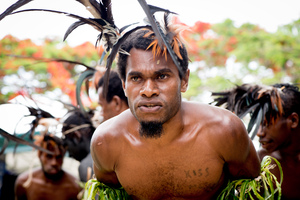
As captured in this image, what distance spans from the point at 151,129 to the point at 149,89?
0.88 feet

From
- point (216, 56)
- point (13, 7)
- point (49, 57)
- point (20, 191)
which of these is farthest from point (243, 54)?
point (13, 7)

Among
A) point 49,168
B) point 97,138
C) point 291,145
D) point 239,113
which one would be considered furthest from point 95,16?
point 49,168

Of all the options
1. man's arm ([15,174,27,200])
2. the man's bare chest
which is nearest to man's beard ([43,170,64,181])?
man's arm ([15,174,27,200])

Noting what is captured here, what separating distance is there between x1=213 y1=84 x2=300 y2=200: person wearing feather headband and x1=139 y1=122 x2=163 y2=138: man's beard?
1187mm

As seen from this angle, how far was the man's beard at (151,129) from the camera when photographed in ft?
6.56

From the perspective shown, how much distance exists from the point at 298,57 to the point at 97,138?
281 inches

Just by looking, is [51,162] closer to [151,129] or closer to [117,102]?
[117,102]

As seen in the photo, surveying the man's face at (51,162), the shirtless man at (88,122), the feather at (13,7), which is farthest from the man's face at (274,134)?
the man's face at (51,162)

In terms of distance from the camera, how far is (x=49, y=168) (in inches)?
180

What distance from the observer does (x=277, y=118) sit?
312cm

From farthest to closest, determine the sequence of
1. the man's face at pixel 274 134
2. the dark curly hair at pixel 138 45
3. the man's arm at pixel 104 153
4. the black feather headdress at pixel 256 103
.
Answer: the man's face at pixel 274 134 → the black feather headdress at pixel 256 103 → the man's arm at pixel 104 153 → the dark curly hair at pixel 138 45

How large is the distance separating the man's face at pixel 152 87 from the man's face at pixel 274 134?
143 cm

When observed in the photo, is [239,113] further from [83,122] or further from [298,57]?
[298,57]

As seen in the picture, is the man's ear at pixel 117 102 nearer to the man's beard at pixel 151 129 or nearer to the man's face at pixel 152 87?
the man's beard at pixel 151 129
